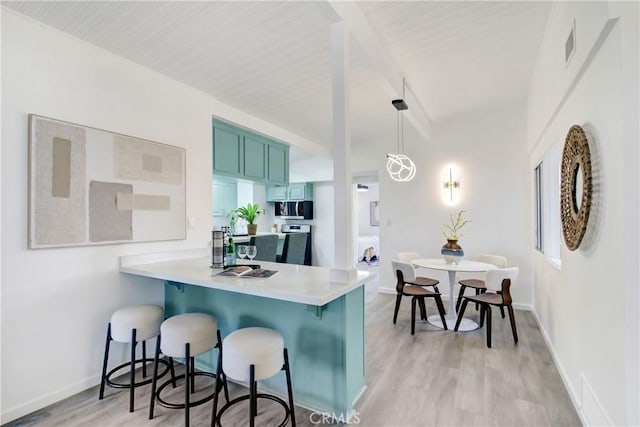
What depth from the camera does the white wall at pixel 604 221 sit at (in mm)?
1312

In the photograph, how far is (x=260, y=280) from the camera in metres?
1.95

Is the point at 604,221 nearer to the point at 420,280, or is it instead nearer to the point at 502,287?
the point at 502,287

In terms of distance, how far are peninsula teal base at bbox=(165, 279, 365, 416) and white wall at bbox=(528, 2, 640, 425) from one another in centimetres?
130

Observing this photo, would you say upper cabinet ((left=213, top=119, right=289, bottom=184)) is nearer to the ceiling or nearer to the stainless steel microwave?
the ceiling

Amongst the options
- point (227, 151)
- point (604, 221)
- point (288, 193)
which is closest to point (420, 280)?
point (604, 221)

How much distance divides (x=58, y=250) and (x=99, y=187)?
0.50 metres

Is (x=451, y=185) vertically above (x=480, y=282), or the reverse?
(x=451, y=185)

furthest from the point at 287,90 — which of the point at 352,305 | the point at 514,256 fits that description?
the point at 514,256

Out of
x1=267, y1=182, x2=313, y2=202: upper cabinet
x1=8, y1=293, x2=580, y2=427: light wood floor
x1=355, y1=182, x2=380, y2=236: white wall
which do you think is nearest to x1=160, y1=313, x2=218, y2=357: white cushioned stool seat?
x1=8, y1=293, x2=580, y2=427: light wood floor

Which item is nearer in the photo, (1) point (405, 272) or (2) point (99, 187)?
(2) point (99, 187)

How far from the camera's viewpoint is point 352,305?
79.0 inches

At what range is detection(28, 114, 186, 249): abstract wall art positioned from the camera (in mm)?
2031

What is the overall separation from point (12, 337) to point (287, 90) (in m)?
2.90

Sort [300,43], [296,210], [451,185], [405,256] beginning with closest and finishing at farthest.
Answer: [300,43] < [405,256] < [451,185] < [296,210]
